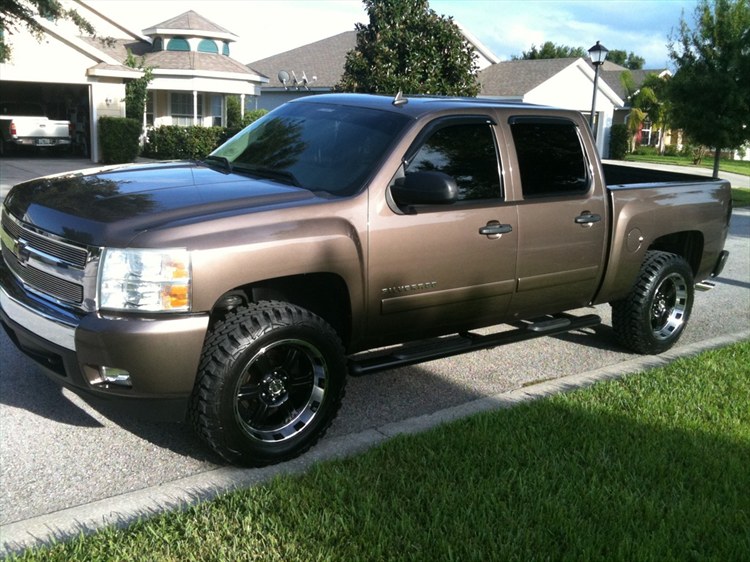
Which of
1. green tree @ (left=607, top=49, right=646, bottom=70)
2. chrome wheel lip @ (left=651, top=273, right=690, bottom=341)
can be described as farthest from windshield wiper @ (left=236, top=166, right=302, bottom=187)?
green tree @ (left=607, top=49, right=646, bottom=70)

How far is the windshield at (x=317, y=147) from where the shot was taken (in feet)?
16.0

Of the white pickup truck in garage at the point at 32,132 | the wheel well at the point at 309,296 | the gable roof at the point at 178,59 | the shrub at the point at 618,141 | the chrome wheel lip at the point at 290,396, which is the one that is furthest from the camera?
the shrub at the point at 618,141

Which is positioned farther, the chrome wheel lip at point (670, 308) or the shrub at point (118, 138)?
the shrub at point (118, 138)

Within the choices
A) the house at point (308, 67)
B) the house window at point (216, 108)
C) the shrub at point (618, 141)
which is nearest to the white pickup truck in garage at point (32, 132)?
the house window at point (216, 108)

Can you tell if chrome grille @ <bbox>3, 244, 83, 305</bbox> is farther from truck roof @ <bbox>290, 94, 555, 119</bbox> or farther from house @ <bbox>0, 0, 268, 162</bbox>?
house @ <bbox>0, 0, 268, 162</bbox>

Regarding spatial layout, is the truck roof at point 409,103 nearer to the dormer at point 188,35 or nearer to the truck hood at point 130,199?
the truck hood at point 130,199

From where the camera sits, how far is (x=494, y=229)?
203 inches

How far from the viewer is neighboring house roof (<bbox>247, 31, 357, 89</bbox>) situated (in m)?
38.9

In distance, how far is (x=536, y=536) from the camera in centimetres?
354

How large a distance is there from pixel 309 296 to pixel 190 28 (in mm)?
30619

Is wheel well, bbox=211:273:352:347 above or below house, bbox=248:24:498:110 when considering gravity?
below

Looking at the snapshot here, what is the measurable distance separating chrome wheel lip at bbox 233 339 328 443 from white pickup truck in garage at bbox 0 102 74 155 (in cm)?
2386

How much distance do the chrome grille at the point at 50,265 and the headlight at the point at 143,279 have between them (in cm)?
11

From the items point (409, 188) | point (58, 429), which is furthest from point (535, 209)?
point (58, 429)
